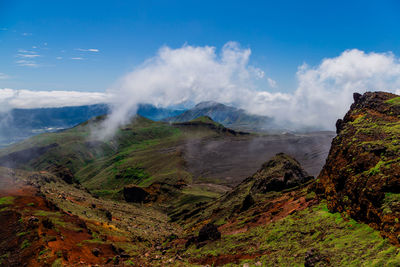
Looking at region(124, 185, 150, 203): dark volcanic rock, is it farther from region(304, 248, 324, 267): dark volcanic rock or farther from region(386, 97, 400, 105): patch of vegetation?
region(304, 248, 324, 267): dark volcanic rock

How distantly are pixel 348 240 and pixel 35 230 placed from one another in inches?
941

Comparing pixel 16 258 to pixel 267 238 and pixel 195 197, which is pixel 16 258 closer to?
pixel 267 238

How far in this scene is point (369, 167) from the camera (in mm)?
15711

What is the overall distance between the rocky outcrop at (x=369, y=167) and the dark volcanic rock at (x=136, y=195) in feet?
A: 284

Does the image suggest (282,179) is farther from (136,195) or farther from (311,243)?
(136,195)

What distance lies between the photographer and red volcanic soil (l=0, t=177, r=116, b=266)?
19.3 metres

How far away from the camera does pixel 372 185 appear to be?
1430cm

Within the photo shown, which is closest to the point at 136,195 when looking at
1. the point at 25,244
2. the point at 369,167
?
the point at 25,244

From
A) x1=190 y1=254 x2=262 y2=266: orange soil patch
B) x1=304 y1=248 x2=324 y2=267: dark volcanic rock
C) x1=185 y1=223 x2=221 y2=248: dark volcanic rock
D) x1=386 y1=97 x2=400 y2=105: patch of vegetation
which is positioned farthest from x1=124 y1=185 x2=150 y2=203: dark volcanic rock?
x1=304 y1=248 x2=324 y2=267: dark volcanic rock

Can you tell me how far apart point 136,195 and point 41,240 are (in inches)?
3236

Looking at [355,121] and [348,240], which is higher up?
[355,121]

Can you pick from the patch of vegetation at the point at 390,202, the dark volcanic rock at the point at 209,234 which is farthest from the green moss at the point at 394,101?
the dark volcanic rock at the point at 209,234

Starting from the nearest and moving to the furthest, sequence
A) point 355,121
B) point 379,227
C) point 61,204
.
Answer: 1. point 379,227
2. point 355,121
3. point 61,204

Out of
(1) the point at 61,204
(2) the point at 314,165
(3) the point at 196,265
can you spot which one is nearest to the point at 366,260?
(3) the point at 196,265
